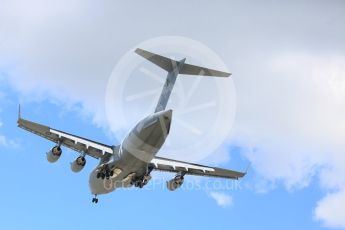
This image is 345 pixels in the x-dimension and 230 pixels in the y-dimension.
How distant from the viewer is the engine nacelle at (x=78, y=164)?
39531mm

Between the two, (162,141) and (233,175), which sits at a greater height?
(233,175)

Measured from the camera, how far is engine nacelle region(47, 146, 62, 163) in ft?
128

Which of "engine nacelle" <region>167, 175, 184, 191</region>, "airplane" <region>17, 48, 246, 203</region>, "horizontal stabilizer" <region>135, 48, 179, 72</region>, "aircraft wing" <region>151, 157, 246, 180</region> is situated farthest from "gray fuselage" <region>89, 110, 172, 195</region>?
"horizontal stabilizer" <region>135, 48, 179, 72</region>

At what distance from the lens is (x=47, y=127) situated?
3859 centimetres

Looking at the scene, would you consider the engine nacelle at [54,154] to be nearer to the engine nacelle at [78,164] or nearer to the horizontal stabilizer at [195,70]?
the engine nacelle at [78,164]

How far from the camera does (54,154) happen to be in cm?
3916

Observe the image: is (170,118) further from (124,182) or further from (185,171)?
(185,171)

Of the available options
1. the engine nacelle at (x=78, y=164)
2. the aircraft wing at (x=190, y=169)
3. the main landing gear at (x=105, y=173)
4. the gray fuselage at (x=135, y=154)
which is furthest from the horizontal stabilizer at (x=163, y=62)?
the engine nacelle at (x=78, y=164)

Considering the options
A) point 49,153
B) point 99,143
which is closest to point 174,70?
point 99,143

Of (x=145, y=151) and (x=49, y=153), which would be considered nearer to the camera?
(x=145, y=151)

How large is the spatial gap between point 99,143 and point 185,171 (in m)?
6.98

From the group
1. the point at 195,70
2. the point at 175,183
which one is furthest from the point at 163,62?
the point at 175,183

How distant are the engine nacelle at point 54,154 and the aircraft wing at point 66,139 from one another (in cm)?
61

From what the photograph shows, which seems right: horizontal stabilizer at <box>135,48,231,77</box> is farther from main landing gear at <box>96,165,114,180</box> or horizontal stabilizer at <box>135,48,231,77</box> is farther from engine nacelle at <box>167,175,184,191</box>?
engine nacelle at <box>167,175,184,191</box>
